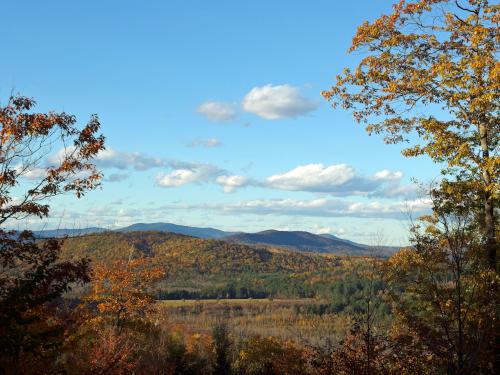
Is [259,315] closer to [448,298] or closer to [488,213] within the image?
[488,213]

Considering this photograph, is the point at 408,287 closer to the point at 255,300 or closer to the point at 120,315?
the point at 120,315

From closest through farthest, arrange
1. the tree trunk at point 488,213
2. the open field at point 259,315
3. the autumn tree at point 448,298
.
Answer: the autumn tree at point 448,298, the tree trunk at point 488,213, the open field at point 259,315

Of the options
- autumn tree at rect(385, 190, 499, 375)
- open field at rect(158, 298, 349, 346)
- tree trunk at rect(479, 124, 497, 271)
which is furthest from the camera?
open field at rect(158, 298, 349, 346)

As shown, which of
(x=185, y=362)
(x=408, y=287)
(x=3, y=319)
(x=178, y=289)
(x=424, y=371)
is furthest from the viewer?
(x=178, y=289)

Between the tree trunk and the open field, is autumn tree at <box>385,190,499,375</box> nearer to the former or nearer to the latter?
the tree trunk

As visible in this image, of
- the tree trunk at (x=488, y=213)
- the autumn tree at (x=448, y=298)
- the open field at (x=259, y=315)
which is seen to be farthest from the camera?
the open field at (x=259, y=315)

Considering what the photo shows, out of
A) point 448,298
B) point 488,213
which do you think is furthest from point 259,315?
point 448,298

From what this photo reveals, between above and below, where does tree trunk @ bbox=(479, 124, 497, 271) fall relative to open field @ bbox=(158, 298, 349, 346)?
above

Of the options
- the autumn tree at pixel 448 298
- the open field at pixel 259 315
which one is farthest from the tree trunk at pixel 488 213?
the open field at pixel 259 315

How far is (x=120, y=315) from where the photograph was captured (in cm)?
3269

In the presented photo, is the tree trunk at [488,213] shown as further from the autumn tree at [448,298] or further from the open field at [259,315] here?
the open field at [259,315]

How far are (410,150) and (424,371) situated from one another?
757cm

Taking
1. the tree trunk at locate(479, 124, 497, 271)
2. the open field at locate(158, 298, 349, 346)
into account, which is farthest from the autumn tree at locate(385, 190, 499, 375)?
the open field at locate(158, 298, 349, 346)

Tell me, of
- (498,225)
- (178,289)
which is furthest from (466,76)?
(178,289)
